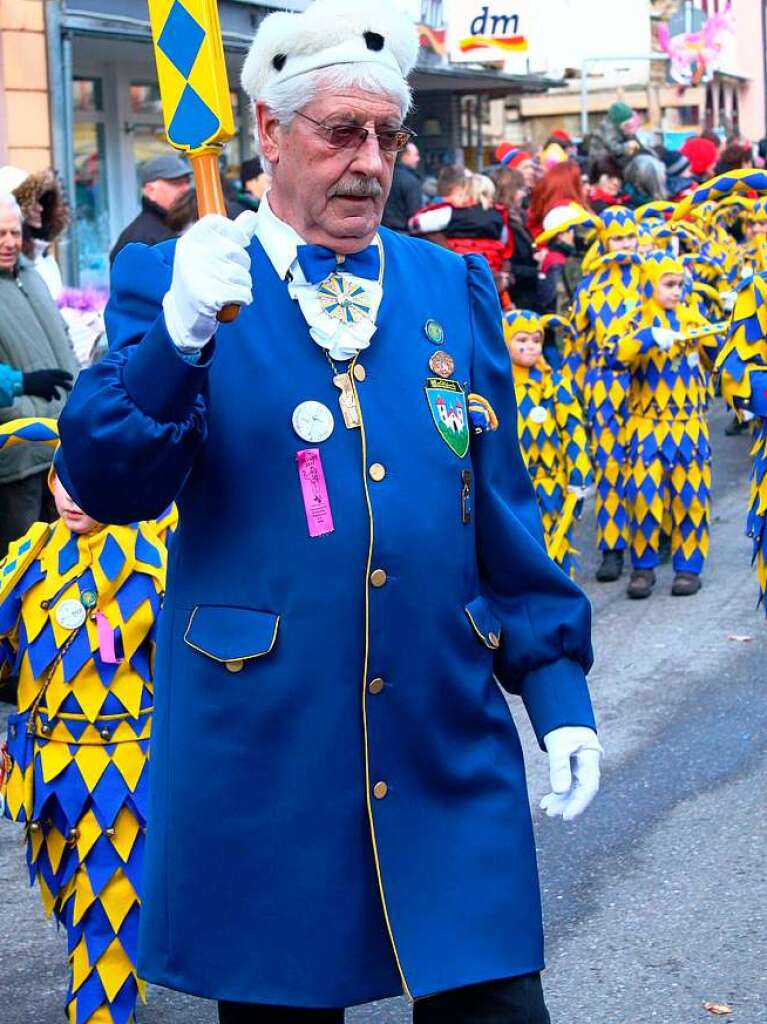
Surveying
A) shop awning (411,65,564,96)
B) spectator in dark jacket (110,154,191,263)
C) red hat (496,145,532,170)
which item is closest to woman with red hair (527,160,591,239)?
red hat (496,145,532,170)

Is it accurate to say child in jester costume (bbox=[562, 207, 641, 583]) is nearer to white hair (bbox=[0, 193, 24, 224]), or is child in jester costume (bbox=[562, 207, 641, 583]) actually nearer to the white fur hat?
white hair (bbox=[0, 193, 24, 224])

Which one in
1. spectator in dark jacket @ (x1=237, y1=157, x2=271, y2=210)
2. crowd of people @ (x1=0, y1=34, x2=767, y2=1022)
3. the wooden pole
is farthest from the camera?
spectator in dark jacket @ (x1=237, y1=157, x2=271, y2=210)

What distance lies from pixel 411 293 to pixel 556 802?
780 millimetres

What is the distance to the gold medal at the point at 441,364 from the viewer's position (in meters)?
2.76

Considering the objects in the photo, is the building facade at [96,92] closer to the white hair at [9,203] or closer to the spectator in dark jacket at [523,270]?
the spectator in dark jacket at [523,270]

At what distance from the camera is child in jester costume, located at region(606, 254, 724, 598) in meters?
8.63

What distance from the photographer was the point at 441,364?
9.07ft

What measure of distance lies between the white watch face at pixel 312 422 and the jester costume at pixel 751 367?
3.40 meters

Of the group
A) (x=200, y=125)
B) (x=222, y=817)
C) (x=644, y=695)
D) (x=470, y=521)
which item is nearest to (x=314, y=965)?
(x=222, y=817)

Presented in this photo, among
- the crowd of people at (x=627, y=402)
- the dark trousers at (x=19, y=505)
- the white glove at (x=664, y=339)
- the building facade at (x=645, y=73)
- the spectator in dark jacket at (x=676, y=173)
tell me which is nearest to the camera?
the dark trousers at (x=19, y=505)

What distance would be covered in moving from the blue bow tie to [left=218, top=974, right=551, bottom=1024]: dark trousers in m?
1.02

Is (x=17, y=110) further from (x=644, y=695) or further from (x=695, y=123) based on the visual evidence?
(x=695, y=123)

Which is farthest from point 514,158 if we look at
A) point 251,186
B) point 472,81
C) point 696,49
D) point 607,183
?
point 696,49

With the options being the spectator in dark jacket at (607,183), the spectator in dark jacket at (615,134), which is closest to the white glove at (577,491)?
the spectator in dark jacket at (607,183)
